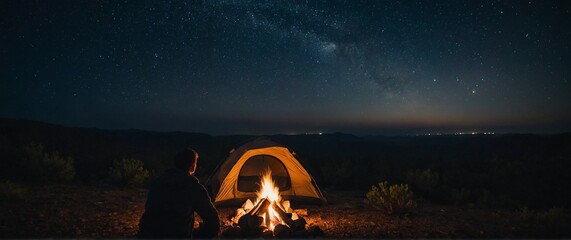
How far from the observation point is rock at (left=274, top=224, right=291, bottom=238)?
5.62 meters

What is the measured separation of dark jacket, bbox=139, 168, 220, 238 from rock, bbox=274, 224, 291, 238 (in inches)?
88.0

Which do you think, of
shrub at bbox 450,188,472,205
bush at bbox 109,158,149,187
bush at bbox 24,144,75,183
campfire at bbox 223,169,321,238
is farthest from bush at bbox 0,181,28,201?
shrub at bbox 450,188,472,205

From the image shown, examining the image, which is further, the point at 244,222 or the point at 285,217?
the point at 285,217

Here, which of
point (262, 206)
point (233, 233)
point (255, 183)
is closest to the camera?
point (233, 233)

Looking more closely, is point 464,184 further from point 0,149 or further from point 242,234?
point 0,149

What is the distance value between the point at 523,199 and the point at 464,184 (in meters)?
2.40

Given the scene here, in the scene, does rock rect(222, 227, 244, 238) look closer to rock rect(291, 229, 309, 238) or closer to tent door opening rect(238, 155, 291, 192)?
rock rect(291, 229, 309, 238)

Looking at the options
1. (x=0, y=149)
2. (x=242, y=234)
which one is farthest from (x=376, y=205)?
(x=0, y=149)

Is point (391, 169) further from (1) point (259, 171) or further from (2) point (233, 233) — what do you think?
(2) point (233, 233)

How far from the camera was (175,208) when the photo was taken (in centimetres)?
350

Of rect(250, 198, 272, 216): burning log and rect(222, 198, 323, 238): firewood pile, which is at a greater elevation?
rect(250, 198, 272, 216): burning log

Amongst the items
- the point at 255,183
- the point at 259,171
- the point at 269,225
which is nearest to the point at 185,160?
the point at 269,225

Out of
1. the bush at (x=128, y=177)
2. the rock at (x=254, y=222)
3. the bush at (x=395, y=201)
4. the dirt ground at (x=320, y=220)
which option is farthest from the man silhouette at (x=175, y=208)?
the bush at (x=128, y=177)

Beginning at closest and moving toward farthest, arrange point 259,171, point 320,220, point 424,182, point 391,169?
point 320,220
point 259,171
point 424,182
point 391,169
